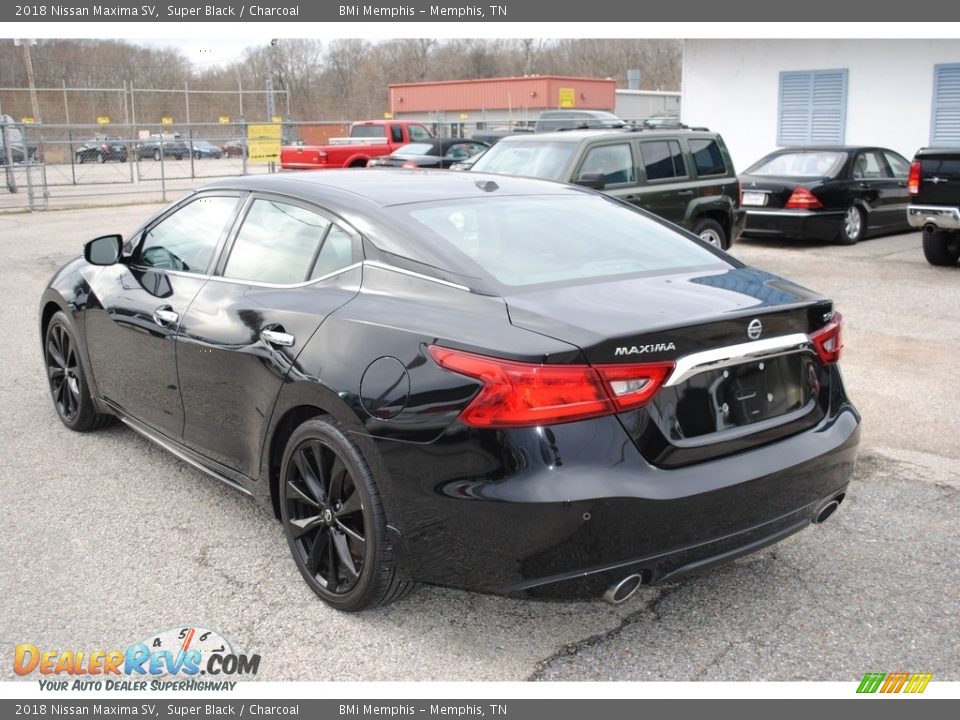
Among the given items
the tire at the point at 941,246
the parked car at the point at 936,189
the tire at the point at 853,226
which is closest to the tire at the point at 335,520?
the parked car at the point at 936,189

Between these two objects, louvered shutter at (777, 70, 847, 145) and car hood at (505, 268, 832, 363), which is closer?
car hood at (505, 268, 832, 363)

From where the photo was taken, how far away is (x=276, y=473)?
3.78 meters

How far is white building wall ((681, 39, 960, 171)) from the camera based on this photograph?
1766cm

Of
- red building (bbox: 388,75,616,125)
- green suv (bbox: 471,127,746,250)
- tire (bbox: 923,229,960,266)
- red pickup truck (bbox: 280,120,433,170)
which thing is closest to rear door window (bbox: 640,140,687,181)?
green suv (bbox: 471,127,746,250)

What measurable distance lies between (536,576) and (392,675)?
62 cm

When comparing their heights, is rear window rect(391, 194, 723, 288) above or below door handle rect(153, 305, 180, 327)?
above

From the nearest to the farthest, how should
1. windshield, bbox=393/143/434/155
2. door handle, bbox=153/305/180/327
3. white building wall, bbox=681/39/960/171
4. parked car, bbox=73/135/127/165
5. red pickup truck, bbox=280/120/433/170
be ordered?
door handle, bbox=153/305/180/327 < white building wall, bbox=681/39/960/171 < windshield, bbox=393/143/434/155 < red pickup truck, bbox=280/120/433/170 < parked car, bbox=73/135/127/165

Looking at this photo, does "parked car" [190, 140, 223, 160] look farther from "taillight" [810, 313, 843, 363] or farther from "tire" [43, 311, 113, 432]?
"taillight" [810, 313, 843, 363]

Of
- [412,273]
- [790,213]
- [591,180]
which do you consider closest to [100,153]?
[790,213]

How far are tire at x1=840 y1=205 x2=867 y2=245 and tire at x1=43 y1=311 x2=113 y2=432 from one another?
37.0 ft

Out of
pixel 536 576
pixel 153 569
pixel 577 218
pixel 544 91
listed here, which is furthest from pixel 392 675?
pixel 544 91

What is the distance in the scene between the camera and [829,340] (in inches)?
138

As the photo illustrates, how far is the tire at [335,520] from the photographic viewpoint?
3.19 m

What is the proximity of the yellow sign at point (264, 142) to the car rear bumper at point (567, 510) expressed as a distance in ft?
75.2
